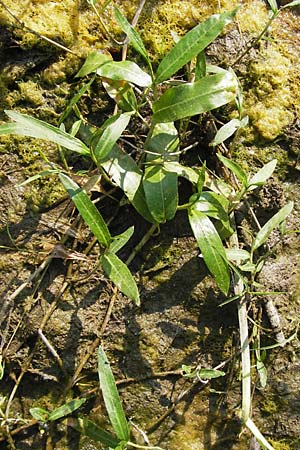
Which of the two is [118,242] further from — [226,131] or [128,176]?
[226,131]

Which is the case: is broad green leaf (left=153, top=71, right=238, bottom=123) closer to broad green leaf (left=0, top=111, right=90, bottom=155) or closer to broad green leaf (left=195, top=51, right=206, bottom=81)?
broad green leaf (left=195, top=51, right=206, bottom=81)

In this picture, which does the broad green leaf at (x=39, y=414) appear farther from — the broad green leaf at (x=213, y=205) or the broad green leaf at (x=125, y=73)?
the broad green leaf at (x=125, y=73)

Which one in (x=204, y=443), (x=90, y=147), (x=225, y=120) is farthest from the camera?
(x=225, y=120)

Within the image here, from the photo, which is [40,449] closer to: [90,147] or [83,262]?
[83,262]

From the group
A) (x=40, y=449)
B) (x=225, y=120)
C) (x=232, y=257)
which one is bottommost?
(x=40, y=449)

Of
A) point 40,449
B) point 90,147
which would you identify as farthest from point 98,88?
point 40,449

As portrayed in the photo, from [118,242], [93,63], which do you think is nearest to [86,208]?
[118,242]
